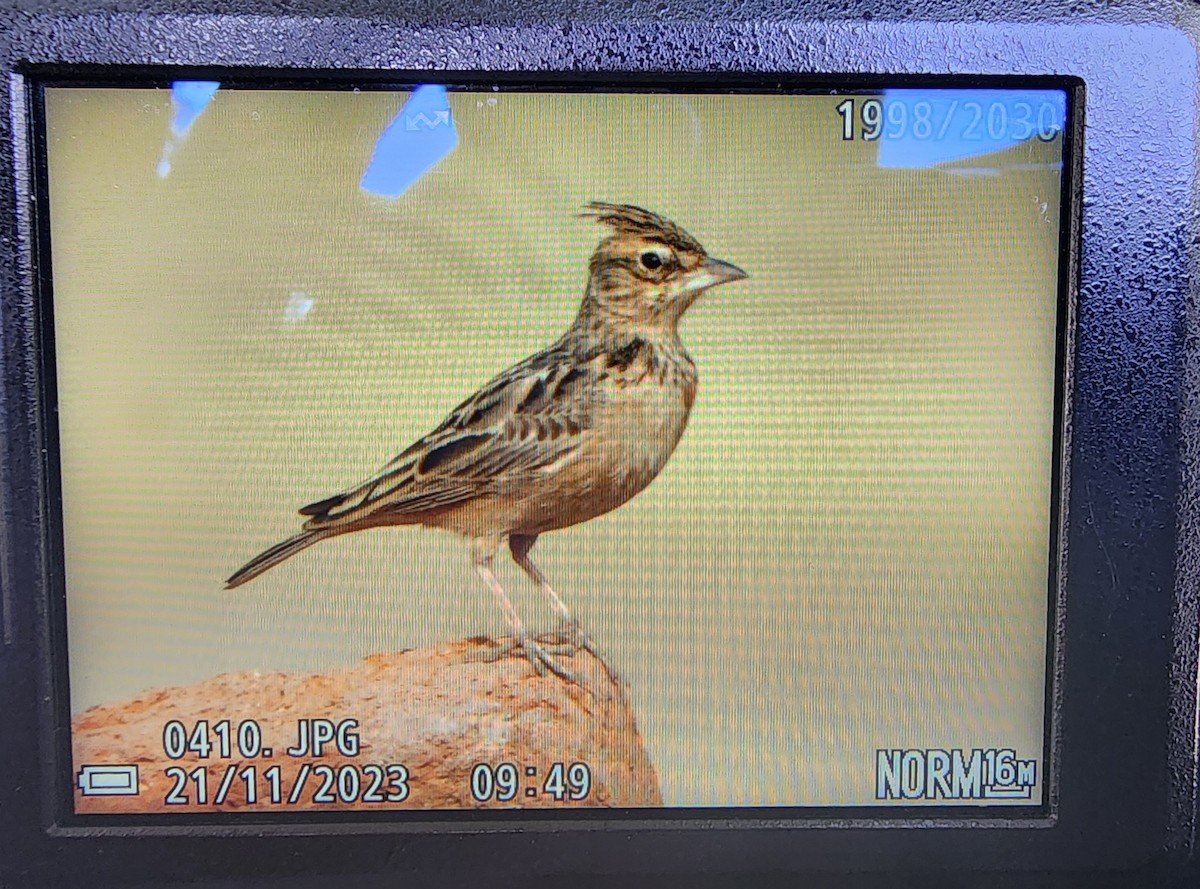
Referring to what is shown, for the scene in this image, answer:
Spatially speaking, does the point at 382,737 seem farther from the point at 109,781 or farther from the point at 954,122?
the point at 954,122

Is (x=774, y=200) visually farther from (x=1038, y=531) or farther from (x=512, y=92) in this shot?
(x=1038, y=531)

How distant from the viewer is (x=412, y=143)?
0.72m

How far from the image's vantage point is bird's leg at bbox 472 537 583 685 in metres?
0.75

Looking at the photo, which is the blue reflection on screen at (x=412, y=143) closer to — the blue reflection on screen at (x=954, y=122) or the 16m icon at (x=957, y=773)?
the blue reflection on screen at (x=954, y=122)

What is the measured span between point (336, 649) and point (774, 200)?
0.59 m

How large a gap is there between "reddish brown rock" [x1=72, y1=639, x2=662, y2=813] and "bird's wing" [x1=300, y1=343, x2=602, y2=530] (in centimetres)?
15

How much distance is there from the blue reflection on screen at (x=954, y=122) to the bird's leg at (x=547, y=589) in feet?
1.59

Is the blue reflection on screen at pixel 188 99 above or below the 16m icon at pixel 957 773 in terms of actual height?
above

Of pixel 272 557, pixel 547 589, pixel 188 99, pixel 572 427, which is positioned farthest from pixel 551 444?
pixel 188 99

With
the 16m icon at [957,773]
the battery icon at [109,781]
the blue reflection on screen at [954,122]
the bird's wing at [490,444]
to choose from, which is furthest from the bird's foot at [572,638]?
the blue reflection on screen at [954,122]

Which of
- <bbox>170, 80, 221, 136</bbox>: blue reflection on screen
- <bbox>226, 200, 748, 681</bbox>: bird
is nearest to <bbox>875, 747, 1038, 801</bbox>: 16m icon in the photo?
<bbox>226, 200, 748, 681</bbox>: bird

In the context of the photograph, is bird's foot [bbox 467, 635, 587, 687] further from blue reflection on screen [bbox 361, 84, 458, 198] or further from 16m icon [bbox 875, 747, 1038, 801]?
blue reflection on screen [bbox 361, 84, 458, 198]

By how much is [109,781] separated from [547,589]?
0.45m

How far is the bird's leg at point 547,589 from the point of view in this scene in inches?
29.3
